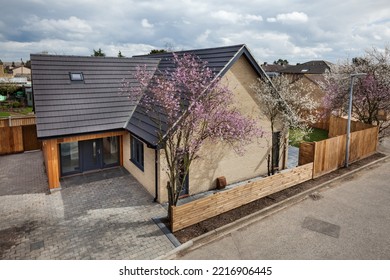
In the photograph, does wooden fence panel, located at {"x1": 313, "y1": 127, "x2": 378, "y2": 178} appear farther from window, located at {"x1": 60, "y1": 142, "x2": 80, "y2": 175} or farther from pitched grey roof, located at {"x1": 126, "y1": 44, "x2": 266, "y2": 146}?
window, located at {"x1": 60, "y1": 142, "x2": 80, "y2": 175}

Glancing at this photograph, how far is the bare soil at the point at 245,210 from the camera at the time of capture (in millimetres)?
10383

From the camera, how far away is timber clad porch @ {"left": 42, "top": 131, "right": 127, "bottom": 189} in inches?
586

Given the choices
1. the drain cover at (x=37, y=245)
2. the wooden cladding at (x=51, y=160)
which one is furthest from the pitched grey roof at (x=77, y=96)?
the drain cover at (x=37, y=245)

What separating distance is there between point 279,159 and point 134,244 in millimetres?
10216

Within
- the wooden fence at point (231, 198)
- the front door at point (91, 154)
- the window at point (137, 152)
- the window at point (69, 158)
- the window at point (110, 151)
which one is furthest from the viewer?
the window at point (110, 151)

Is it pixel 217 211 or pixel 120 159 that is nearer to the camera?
pixel 217 211

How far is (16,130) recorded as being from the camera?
19.0 meters

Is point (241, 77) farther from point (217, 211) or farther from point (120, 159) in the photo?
point (120, 159)

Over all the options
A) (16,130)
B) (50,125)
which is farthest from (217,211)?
(16,130)

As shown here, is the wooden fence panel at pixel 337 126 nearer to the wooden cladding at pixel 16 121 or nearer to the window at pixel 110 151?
the window at pixel 110 151

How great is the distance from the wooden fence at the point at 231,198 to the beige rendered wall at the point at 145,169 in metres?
3.06

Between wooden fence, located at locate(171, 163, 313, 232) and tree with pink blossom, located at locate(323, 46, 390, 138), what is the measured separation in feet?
29.6

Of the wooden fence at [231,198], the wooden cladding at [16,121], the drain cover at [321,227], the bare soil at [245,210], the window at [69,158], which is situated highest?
the wooden cladding at [16,121]
